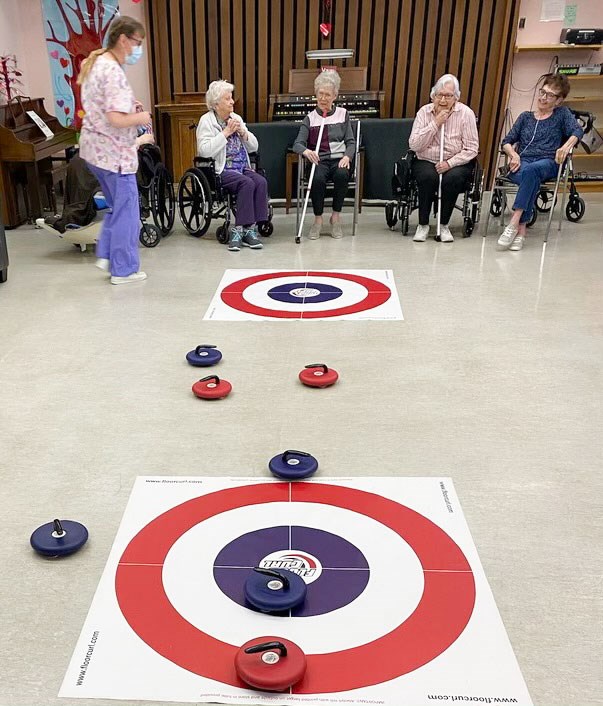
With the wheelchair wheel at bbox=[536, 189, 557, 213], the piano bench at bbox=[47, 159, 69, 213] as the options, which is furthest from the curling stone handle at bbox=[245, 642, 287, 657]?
the wheelchair wheel at bbox=[536, 189, 557, 213]

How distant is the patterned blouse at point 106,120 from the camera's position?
371 cm

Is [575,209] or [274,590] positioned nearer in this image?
[274,590]

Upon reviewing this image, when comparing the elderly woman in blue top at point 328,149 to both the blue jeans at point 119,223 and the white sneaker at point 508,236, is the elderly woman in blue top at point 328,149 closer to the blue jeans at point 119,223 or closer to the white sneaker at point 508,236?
the white sneaker at point 508,236

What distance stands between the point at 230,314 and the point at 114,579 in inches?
83.1

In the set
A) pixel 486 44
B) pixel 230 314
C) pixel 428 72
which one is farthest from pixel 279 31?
pixel 230 314

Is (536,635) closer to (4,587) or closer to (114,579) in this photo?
(114,579)

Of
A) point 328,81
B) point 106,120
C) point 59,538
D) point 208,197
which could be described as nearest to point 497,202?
point 328,81

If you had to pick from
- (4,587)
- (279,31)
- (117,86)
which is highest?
(279,31)

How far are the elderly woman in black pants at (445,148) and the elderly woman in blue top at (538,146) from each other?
1.12ft

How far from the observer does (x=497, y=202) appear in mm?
5945

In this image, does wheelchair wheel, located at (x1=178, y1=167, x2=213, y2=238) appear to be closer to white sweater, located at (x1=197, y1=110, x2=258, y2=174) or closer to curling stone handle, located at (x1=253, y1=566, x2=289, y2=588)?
white sweater, located at (x1=197, y1=110, x2=258, y2=174)

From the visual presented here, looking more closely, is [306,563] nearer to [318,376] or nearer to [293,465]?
[293,465]

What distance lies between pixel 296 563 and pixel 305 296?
2.35 meters

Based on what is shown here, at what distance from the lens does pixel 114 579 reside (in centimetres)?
175
